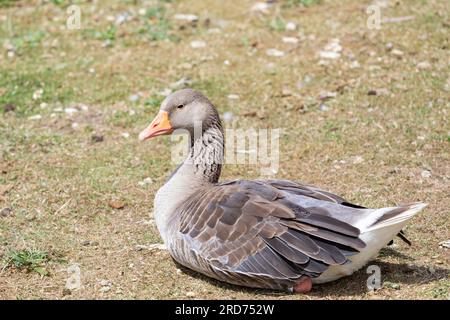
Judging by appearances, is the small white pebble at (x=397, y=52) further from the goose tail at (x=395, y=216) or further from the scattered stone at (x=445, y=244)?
the goose tail at (x=395, y=216)

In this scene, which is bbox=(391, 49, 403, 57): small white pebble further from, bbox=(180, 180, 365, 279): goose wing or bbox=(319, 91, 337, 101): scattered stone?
bbox=(180, 180, 365, 279): goose wing

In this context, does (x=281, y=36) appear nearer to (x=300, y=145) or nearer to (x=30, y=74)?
(x=300, y=145)

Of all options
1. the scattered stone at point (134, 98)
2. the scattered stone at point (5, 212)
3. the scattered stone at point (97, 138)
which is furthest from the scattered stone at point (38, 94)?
the scattered stone at point (5, 212)

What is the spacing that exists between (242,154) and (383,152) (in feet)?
4.90

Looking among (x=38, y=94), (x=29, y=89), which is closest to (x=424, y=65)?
(x=38, y=94)

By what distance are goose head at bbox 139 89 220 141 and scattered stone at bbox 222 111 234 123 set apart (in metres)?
2.27

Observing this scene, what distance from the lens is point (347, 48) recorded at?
10000 millimetres

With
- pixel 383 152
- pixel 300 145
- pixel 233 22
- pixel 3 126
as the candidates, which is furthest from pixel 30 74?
pixel 383 152

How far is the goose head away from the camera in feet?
21.0

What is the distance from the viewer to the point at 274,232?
5277 millimetres

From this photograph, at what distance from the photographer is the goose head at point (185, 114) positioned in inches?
253

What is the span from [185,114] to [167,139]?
2.12m

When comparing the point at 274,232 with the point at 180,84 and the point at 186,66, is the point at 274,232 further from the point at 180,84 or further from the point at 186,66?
the point at 186,66

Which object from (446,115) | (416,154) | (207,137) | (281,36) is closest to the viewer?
(207,137)
